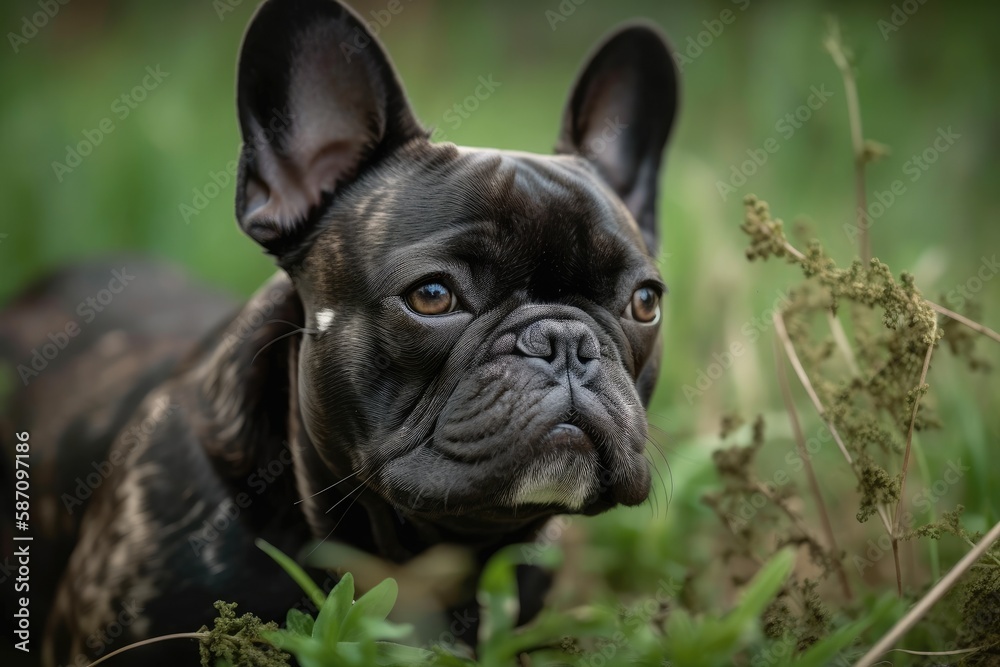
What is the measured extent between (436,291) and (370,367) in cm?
26

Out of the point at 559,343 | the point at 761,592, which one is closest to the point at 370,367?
the point at 559,343

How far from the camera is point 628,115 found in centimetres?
341

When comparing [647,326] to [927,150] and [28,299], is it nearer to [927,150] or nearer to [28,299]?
[28,299]

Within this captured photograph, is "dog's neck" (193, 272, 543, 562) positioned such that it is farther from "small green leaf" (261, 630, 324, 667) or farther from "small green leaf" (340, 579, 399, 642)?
"small green leaf" (261, 630, 324, 667)

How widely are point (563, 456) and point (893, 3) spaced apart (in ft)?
18.1

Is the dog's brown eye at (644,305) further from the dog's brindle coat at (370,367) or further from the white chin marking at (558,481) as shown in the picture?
the white chin marking at (558,481)

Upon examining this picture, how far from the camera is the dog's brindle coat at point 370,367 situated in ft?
7.64

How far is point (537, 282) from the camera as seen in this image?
2.53 m

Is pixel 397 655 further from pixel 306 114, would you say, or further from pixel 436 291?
pixel 306 114

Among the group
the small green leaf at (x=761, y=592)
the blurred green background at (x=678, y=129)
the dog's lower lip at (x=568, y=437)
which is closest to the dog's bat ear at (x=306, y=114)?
the dog's lower lip at (x=568, y=437)

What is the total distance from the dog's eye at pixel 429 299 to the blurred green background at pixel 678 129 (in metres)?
2.41

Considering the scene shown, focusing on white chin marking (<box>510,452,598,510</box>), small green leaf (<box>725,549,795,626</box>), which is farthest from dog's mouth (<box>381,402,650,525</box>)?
small green leaf (<box>725,549,795,626</box>)

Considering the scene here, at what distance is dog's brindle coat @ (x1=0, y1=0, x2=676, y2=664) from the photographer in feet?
7.64

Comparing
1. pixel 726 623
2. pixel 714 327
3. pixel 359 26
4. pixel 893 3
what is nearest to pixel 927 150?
pixel 893 3
